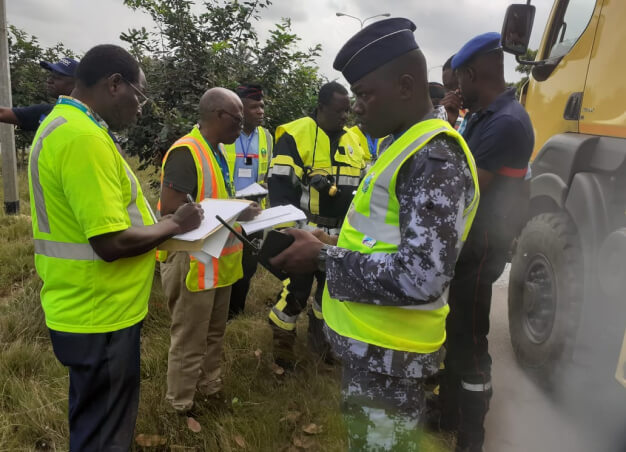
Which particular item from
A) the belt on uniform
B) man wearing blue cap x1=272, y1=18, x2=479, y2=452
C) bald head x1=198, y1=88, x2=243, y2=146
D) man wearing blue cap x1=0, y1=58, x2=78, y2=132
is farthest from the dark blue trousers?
the belt on uniform

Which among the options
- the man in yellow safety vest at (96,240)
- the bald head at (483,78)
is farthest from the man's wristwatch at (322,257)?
the bald head at (483,78)

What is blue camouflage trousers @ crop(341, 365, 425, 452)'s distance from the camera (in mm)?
1390

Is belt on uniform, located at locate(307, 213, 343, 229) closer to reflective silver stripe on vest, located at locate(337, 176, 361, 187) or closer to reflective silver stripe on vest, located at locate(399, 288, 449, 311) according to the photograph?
reflective silver stripe on vest, located at locate(337, 176, 361, 187)

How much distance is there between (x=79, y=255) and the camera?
159 cm

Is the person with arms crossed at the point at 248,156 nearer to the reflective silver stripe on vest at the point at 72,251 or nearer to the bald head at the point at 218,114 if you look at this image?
the bald head at the point at 218,114

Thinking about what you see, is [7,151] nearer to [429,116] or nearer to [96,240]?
[96,240]

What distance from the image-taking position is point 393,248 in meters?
1.28

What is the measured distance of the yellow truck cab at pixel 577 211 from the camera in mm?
2404

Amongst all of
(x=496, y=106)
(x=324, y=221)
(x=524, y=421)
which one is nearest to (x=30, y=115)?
(x=324, y=221)

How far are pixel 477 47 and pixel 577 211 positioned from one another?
1.24 m

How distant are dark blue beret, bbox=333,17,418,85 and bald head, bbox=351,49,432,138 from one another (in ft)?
0.06

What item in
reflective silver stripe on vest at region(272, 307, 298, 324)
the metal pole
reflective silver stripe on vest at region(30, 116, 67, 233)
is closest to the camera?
reflective silver stripe on vest at region(30, 116, 67, 233)

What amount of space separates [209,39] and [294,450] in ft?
14.8

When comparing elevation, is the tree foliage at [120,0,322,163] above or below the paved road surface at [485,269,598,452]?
above
